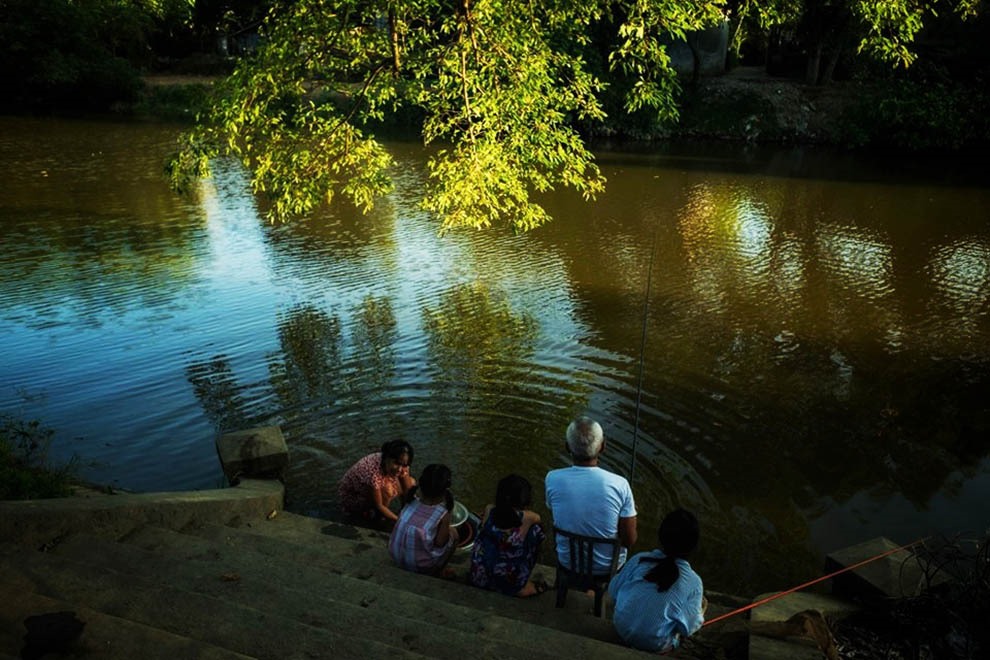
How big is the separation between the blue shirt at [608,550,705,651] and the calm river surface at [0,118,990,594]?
225 cm

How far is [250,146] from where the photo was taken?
28.5ft

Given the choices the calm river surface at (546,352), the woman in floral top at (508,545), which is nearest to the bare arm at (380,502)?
the calm river surface at (546,352)

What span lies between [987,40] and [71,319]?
105 ft

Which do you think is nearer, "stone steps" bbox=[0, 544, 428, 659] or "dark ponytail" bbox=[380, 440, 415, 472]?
"stone steps" bbox=[0, 544, 428, 659]

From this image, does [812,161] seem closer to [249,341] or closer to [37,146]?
[249,341]

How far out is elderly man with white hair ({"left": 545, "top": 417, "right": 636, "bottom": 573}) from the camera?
4457 mm

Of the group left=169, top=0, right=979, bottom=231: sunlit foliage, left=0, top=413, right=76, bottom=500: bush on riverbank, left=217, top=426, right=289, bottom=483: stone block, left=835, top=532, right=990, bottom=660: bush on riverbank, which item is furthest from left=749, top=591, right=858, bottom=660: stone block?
left=169, top=0, right=979, bottom=231: sunlit foliage

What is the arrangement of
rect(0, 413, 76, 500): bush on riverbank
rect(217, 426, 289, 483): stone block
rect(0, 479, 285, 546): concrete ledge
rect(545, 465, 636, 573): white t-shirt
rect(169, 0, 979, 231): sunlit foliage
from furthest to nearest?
rect(169, 0, 979, 231): sunlit foliage < rect(217, 426, 289, 483): stone block < rect(0, 413, 76, 500): bush on riverbank < rect(545, 465, 636, 573): white t-shirt < rect(0, 479, 285, 546): concrete ledge

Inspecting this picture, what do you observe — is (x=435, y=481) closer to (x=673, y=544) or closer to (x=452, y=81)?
(x=673, y=544)

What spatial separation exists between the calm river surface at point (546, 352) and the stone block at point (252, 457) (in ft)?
2.15

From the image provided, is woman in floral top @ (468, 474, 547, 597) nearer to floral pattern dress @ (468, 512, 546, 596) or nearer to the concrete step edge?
floral pattern dress @ (468, 512, 546, 596)

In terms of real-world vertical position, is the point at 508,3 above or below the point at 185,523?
above

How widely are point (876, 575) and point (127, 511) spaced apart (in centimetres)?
458

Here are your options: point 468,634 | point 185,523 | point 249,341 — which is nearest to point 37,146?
point 249,341
